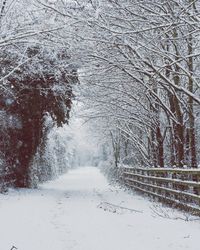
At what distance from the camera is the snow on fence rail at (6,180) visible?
19461 mm

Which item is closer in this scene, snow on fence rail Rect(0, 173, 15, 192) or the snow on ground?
the snow on ground

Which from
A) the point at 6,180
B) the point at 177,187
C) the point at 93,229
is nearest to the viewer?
the point at 93,229

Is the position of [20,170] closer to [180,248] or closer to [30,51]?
[30,51]

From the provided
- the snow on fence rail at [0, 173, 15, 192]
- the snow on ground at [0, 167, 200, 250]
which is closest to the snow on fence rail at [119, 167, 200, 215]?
the snow on ground at [0, 167, 200, 250]

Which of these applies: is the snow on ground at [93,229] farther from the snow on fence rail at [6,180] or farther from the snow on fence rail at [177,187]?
the snow on fence rail at [6,180]

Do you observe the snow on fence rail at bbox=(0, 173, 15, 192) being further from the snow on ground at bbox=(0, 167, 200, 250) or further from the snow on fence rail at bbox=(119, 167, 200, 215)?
the snow on fence rail at bbox=(119, 167, 200, 215)

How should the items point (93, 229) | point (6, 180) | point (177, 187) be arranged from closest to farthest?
point (93, 229) → point (177, 187) → point (6, 180)

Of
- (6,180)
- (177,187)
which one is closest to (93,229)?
(177,187)

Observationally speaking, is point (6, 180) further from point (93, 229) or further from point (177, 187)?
point (93, 229)

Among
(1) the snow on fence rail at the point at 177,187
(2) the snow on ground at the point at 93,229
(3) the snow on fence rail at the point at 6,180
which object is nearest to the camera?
(2) the snow on ground at the point at 93,229

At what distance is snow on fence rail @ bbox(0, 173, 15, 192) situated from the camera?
63.8 ft

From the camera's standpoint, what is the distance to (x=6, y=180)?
69.5 feet

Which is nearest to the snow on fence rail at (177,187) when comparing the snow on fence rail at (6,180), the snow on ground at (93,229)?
the snow on ground at (93,229)

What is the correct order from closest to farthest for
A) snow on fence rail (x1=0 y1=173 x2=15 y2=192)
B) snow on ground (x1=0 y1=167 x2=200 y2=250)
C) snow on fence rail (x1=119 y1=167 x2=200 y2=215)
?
1. snow on ground (x1=0 y1=167 x2=200 y2=250)
2. snow on fence rail (x1=119 y1=167 x2=200 y2=215)
3. snow on fence rail (x1=0 y1=173 x2=15 y2=192)
